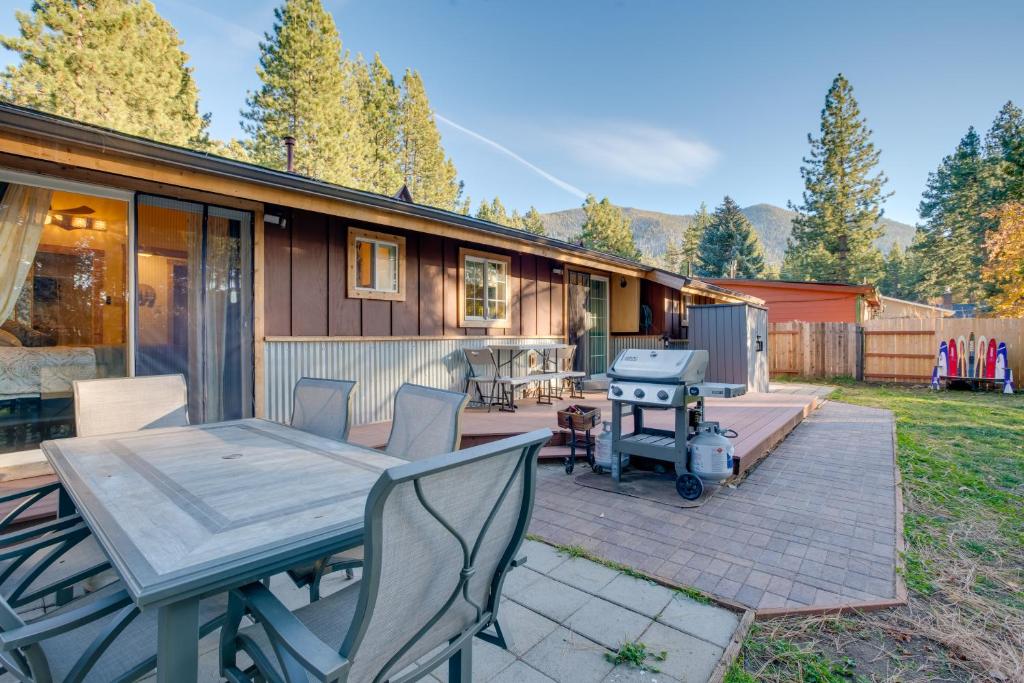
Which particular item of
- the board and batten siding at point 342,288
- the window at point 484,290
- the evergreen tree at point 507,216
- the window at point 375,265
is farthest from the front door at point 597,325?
the evergreen tree at point 507,216

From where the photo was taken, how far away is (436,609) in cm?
114

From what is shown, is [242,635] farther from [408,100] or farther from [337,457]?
[408,100]

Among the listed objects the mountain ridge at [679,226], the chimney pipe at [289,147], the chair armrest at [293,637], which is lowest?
the chair armrest at [293,637]

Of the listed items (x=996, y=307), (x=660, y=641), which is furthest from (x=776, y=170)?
(x=660, y=641)

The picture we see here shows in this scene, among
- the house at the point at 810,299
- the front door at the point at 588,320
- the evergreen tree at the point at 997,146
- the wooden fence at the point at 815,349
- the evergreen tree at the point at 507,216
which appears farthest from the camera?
the evergreen tree at the point at 507,216

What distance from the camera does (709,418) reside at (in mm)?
5613

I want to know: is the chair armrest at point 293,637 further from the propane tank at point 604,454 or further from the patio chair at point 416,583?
the propane tank at point 604,454

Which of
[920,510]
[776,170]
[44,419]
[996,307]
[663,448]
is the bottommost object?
[920,510]

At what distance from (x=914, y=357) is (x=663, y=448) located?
37.1ft

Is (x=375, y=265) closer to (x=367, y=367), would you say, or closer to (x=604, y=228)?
(x=367, y=367)

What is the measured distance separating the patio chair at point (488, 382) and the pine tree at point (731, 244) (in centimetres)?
2553

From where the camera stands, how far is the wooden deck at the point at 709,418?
A: 4.53 metres

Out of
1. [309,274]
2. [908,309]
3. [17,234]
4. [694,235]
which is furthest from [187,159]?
[694,235]

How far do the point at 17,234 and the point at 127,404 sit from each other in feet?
6.27
